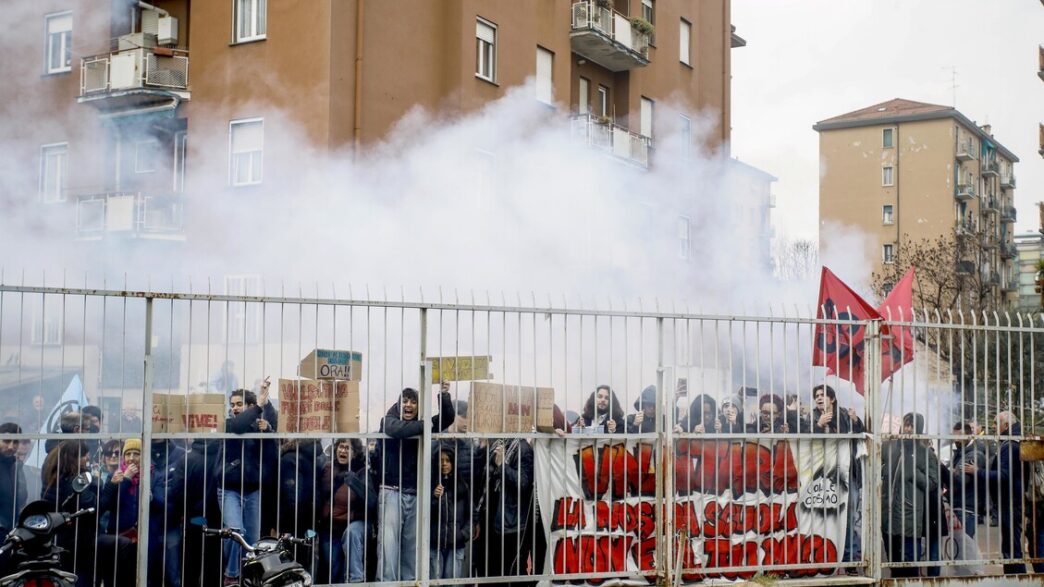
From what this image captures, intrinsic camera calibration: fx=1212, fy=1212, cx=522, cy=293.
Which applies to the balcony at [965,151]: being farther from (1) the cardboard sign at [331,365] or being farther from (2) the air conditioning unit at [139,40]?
(1) the cardboard sign at [331,365]

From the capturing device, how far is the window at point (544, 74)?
80.2ft

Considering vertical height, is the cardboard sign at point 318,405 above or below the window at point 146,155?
below

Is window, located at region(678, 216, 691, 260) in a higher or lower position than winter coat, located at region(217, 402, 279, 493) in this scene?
higher

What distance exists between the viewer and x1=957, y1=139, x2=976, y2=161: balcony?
6219 cm

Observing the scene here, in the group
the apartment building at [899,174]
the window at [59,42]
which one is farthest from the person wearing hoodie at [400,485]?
the apartment building at [899,174]

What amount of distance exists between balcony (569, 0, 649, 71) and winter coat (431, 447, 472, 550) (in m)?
18.9

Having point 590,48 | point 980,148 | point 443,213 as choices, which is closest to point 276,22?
point 443,213

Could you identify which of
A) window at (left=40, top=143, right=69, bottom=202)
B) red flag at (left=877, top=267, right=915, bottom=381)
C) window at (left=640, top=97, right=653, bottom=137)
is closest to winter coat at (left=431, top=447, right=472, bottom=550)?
red flag at (left=877, top=267, right=915, bottom=381)

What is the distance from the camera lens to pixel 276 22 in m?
19.8

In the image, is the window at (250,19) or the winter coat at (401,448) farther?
the window at (250,19)

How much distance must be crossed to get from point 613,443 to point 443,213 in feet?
41.6

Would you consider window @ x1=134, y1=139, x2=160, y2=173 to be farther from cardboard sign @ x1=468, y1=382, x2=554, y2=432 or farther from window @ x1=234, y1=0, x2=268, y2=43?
cardboard sign @ x1=468, y1=382, x2=554, y2=432

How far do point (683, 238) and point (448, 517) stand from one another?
20540 mm

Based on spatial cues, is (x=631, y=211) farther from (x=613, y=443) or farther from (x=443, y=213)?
(x=613, y=443)
